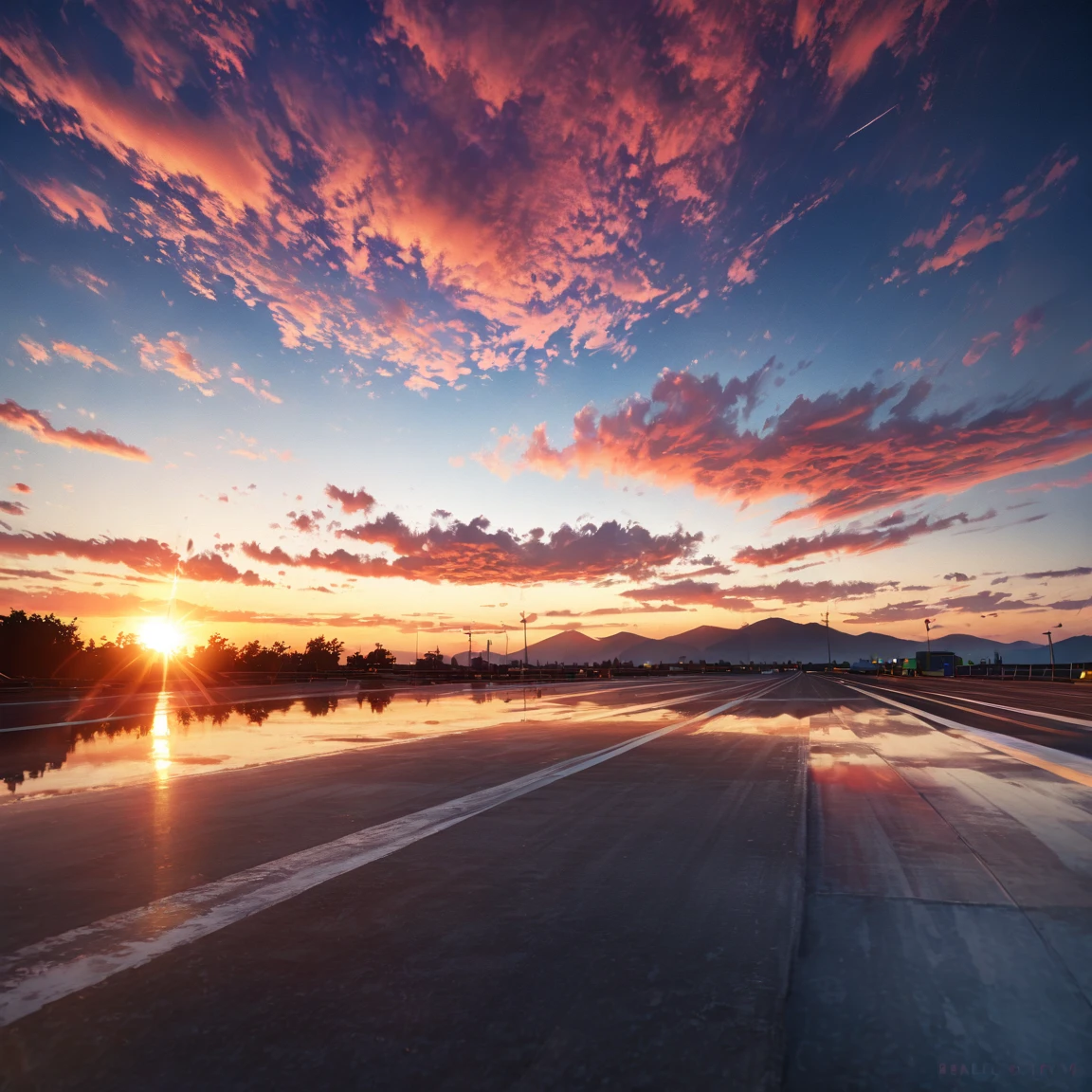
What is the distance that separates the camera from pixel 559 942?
394cm

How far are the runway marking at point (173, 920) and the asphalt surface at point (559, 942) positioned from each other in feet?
0.10

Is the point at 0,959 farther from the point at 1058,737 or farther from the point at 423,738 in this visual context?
the point at 1058,737

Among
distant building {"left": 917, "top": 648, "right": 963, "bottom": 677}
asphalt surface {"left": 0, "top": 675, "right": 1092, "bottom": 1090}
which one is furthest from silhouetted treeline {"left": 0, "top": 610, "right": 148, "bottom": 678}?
distant building {"left": 917, "top": 648, "right": 963, "bottom": 677}

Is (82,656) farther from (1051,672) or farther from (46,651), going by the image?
(1051,672)

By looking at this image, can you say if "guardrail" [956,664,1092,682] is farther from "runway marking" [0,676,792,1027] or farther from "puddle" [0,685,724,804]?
"runway marking" [0,676,792,1027]

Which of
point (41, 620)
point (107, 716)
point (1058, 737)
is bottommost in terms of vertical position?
point (1058, 737)

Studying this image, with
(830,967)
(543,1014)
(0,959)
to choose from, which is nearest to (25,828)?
(0,959)

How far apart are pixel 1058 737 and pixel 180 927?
18.9 meters

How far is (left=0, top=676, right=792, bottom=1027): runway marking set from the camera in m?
3.49

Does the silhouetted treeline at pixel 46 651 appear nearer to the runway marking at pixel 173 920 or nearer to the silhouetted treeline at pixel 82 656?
the silhouetted treeline at pixel 82 656

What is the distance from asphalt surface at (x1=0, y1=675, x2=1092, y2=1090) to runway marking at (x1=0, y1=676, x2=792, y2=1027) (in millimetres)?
31

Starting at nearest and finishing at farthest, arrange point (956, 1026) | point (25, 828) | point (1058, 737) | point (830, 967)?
point (956, 1026), point (830, 967), point (25, 828), point (1058, 737)

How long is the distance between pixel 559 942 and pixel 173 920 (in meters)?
2.67

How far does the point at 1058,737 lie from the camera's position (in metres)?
15.4
